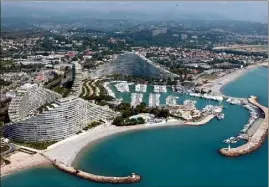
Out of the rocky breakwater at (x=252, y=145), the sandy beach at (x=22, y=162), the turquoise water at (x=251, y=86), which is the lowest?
the sandy beach at (x=22, y=162)

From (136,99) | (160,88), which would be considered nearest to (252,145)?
(136,99)

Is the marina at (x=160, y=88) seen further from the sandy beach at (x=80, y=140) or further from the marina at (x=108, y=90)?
the sandy beach at (x=80, y=140)

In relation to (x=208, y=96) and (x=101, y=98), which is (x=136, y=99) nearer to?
(x=101, y=98)

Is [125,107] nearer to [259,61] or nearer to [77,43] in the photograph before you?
[259,61]

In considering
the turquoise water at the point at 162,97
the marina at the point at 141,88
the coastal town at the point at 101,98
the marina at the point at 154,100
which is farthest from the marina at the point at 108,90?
the marina at the point at 154,100

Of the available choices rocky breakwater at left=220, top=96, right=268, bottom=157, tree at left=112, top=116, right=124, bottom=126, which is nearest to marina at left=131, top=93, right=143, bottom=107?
tree at left=112, top=116, right=124, bottom=126

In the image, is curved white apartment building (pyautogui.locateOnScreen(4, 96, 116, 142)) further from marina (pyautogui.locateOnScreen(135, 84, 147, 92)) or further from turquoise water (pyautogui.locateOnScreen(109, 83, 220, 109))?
marina (pyautogui.locateOnScreen(135, 84, 147, 92))

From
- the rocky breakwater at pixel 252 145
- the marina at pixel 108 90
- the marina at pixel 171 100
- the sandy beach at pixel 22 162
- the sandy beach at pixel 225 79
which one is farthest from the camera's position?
the sandy beach at pixel 225 79
